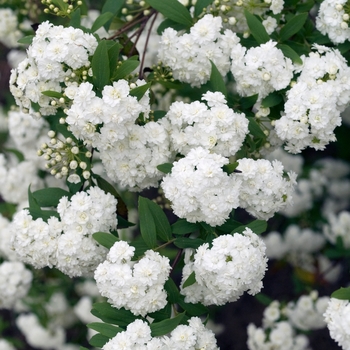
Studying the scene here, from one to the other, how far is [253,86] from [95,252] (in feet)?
4.43

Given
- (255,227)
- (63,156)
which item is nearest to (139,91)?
(63,156)

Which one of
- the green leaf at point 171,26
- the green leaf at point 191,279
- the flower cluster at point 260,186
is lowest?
the green leaf at point 191,279

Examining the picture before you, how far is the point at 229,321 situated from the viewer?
6988 millimetres

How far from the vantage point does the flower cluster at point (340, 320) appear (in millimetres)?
2984

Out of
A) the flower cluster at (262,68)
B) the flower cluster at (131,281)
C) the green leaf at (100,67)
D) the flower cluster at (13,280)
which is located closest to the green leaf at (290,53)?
the flower cluster at (262,68)

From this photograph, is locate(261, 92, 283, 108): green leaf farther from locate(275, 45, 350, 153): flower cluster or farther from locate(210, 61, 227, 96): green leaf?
locate(210, 61, 227, 96): green leaf

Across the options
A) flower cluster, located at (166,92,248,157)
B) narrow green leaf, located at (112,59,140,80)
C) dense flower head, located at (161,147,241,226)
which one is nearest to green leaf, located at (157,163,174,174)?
dense flower head, located at (161,147,241,226)

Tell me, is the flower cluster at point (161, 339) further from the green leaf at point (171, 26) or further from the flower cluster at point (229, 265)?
the green leaf at point (171, 26)

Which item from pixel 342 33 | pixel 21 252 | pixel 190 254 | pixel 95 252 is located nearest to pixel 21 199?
→ pixel 21 252

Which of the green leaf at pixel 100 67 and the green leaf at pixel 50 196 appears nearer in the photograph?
the green leaf at pixel 100 67

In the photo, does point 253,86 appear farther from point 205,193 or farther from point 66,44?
point 66,44

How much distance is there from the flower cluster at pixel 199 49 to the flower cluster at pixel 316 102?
1.64 feet

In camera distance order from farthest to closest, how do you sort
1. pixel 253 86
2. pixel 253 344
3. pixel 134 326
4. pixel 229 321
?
pixel 229 321 → pixel 253 344 → pixel 253 86 → pixel 134 326

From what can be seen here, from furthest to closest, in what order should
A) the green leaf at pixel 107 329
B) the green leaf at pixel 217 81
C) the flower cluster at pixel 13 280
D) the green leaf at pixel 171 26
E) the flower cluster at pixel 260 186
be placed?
the flower cluster at pixel 13 280, the green leaf at pixel 171 26, the green leaf at pixel 217 81, the flower cluster at pixel 260 186, the green leaf at pixel 107 329
